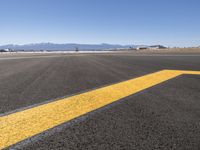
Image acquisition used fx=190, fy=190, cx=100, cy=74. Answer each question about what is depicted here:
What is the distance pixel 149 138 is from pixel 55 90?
89.4 inches

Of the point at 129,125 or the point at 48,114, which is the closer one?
the point at 129,125

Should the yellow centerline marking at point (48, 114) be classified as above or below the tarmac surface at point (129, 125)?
below

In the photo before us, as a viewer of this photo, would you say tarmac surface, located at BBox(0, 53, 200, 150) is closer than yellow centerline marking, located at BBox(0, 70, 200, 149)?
Yes

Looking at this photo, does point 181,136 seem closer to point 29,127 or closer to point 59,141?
point 59,141

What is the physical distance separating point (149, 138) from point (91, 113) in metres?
0.82

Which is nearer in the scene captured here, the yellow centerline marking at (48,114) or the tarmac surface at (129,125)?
the tarmac surface at (129,125)

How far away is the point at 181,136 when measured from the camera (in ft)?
5.34

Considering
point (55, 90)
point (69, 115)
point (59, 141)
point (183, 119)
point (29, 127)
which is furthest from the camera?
point (55, 90)

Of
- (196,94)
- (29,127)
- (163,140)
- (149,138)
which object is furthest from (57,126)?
(196,94)

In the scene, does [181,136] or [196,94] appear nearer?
[181,136]

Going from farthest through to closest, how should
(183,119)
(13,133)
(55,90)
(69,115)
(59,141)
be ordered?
1. (55,90)
2. (69,115)
3. (183,119)
4. (13,133)
5. (59,141)

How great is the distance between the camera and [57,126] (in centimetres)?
185

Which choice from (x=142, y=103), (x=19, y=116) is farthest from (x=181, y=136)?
(x=19, y=116)

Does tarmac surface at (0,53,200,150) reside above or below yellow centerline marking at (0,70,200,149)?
above
